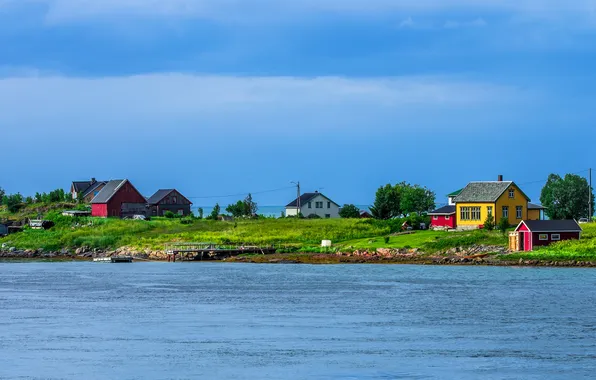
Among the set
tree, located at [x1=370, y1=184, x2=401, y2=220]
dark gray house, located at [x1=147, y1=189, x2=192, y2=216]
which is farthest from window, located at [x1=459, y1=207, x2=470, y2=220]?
dark gray house, located at [x1=147, y1=189, x2=192, y2=216]

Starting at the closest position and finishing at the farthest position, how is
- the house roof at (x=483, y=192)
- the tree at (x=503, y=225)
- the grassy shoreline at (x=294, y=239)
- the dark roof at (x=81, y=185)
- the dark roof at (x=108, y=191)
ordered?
1. the grassy shoreline at (x=294, y=239)
2. the tree at (x=503, y=225)
3. the house roof at (x=483, y=192)
4. the dark roof at (x=108, y=191)
5. the dark roof at (x=81, y=185)

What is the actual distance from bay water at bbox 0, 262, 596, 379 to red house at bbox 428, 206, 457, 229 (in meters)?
28.8

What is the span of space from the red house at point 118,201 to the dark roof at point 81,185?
50.1 ft

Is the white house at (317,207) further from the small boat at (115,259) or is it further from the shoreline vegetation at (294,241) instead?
the small boat at (115,259)

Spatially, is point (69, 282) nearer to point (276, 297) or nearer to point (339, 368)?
point (276, 297)

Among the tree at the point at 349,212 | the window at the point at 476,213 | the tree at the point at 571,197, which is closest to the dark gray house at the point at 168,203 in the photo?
the tree at the point at 349,212

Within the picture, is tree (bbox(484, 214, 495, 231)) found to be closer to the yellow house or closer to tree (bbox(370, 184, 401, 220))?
the yellow house

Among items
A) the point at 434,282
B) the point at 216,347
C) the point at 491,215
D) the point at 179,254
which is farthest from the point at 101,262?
the point at 216,347

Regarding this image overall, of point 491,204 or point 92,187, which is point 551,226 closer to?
point 491,204

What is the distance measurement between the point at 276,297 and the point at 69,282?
62.0 feet

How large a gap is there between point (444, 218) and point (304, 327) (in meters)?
60.6

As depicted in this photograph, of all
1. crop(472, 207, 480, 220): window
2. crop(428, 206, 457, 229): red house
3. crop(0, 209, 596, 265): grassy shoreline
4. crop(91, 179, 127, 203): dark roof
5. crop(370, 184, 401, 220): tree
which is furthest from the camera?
crop(91, 179, 127, 203): dark roof

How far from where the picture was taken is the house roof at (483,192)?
94550 mm

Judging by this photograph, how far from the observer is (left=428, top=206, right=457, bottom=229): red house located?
97.3 m
